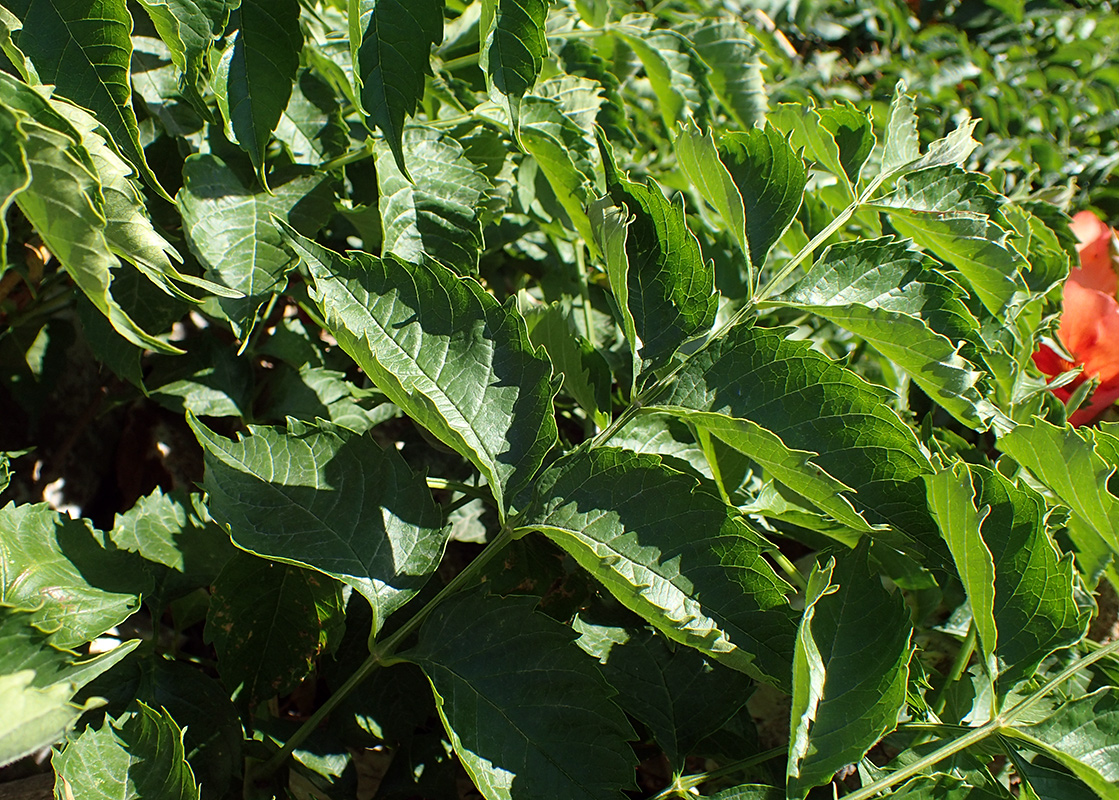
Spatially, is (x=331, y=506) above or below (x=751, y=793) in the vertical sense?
above

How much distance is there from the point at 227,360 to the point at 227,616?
41 centimetres

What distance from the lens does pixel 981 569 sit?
0.77 meters

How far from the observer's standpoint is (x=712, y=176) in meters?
0.97

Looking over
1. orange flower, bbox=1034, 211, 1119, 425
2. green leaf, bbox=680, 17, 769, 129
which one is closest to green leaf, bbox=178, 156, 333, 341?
green leaf, bbox=680, 17, 769, 129

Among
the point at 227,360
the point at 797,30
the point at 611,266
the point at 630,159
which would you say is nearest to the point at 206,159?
the point at 227,360

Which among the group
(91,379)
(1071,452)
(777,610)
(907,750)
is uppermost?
(1071,452)

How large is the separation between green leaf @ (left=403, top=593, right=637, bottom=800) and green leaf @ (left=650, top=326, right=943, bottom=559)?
0.28 meters

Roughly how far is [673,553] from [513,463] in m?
0.18

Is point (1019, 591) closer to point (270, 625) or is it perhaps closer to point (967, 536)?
point (967, 536)

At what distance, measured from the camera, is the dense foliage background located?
76 cm

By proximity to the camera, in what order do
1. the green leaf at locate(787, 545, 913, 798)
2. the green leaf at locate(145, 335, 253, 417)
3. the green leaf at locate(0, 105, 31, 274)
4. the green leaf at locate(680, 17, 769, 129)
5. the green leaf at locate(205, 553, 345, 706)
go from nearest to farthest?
the green leaf at locate(0, 105, 31, 274) < the green leaf at locate(787, 545, 913, 798) < the green leaf at locate(205, 553, 345, 706) < the green leaf at locate(145, 335, 253, 417) < the green leaf at locate(680, 17, 769, 129)

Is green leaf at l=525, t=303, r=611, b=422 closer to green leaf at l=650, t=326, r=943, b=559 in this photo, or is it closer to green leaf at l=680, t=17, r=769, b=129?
green leaf at l=650, t=326, r=943, b=559

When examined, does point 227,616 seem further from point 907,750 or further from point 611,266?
point 907,750

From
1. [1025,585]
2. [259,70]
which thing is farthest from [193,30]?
[1025,585]
